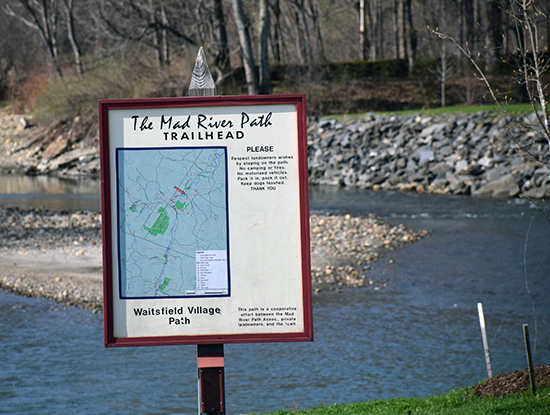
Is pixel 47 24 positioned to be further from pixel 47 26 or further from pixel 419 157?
pixel 419 157

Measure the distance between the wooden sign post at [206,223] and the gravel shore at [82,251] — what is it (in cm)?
610

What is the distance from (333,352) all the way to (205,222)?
14.7 ft

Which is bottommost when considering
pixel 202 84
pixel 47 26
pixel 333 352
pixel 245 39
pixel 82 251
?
pixel 333 352

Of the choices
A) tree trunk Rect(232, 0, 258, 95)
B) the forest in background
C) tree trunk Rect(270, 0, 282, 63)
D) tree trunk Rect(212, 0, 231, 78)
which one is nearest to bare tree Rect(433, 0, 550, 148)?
tree trunk Rect(232, 0, 258, 95)

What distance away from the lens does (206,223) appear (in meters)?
3.79

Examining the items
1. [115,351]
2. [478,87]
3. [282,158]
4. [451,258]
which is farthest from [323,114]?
[282,158]

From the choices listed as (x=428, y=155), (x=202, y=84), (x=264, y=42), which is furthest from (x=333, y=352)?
(x=264, y=42)

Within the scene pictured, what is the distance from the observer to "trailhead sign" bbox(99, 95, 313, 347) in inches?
147

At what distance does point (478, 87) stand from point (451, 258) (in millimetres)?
21213

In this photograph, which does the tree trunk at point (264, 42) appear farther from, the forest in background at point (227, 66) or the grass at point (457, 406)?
the grass at point (457, 406)

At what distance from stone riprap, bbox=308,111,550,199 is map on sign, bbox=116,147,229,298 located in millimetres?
15559

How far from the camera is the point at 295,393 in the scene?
21.8 feet

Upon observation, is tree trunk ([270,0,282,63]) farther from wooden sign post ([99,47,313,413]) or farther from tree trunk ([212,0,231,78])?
wooden sign post ([99,47,313,413])

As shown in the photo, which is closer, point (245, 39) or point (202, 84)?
point (202, 84)
